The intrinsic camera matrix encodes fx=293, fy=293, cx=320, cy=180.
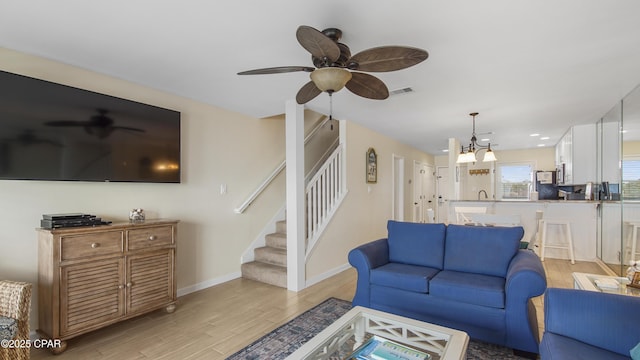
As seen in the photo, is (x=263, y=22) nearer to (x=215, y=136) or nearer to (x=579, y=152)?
(x=215, y=136)

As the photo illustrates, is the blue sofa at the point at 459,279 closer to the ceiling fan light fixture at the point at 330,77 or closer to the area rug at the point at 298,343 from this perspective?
the area rug at the point at 298,343

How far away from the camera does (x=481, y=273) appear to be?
266cm

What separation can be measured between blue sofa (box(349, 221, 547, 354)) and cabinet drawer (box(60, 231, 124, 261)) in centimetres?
209

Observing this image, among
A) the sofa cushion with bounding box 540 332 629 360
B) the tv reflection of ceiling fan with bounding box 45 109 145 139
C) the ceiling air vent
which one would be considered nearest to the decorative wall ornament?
the ceiling air vent

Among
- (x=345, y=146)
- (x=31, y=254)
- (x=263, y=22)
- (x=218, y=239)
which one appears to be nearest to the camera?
(x=263, y=22)

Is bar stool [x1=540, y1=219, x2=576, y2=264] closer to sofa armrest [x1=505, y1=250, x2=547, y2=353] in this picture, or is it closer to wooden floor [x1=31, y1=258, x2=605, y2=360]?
wooden floor [x1=31, y1=258, x2=605, y2=360]

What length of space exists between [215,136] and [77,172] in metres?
1.56

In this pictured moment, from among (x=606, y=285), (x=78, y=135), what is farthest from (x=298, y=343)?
(x=78, y=135)

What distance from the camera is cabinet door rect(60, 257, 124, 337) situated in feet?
7.13

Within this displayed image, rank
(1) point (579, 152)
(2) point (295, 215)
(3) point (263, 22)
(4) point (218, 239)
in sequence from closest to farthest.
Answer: (3) point (263, 22) → (2) point (295, 215) → (4) point (218, 239) → (1) point (579, 152)

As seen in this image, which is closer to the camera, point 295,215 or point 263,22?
point 263,22

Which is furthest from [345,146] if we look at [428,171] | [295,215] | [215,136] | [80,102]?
[428,171]

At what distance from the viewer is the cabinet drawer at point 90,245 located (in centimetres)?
219

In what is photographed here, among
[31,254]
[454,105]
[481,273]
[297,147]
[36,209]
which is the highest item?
[454,105]
